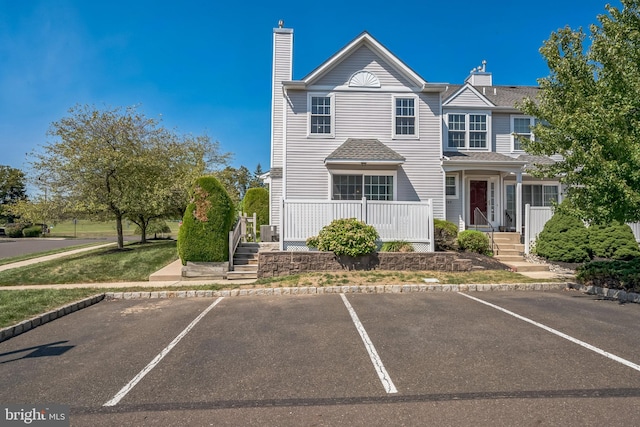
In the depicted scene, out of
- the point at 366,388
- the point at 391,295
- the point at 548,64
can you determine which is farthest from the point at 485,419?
the point at 548,64

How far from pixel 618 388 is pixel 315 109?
13.0m

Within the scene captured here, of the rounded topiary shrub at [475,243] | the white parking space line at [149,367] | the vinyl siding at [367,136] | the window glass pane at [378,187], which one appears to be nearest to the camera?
the white parking space line at [149,367]

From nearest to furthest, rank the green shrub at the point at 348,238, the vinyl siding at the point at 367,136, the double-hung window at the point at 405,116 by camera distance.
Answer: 1. the green shrub at the point at 348,238
2. the vinyl siding at the point at 367,136
3. the double-hung window at the point at 405,116

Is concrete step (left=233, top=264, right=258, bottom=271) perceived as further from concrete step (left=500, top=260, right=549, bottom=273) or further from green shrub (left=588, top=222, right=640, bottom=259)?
green shrub (left=588, top=222, right=640, bottom=259)

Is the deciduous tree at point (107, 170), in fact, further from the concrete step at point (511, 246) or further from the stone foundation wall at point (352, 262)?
the concrete step at point (511, 246)

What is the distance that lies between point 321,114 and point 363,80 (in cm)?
232

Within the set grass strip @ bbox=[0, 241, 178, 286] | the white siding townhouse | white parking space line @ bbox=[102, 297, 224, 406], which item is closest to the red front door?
the white siding townhouse

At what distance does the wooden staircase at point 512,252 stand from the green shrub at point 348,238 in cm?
503

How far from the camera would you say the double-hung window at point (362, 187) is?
14383mm

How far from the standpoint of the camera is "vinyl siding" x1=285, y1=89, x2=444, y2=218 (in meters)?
14.3

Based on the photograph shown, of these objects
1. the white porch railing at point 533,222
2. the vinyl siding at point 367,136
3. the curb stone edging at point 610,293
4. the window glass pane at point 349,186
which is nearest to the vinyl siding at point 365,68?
the vinyl siding at point 367,136

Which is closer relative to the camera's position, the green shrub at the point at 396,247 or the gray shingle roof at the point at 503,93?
the green shrub at the point at 396,247

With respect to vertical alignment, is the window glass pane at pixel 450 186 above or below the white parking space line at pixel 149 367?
above

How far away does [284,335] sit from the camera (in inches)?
218
